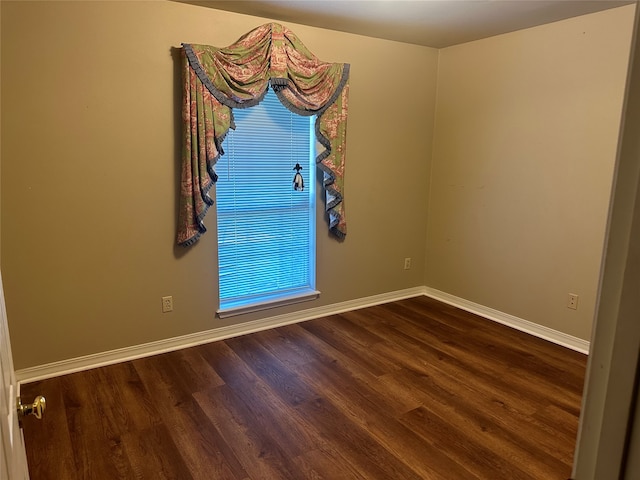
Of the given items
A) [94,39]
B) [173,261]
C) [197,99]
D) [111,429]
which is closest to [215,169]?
[197,99]

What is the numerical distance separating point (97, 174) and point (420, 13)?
2.33 m

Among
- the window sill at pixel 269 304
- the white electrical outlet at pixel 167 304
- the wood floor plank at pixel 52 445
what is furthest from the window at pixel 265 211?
the wood floor plank at pixel 52 445

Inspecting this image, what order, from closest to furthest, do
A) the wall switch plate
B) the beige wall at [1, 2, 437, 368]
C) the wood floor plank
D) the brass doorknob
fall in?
the brass doorknob < the wood floor plank < the beige wall at [1, 2, 437, 368] < the wall switch plate

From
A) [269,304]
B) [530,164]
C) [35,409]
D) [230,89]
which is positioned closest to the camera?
[35,409]

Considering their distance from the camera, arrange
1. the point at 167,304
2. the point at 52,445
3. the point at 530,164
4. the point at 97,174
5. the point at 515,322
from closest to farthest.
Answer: the point at 52,445, the point at 97,174, the point at 167,304, the point at 530,164, the point at 515,322

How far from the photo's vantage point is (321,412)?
243 centimetres

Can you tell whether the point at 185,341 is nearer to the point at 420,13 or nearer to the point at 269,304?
the point at 269,304

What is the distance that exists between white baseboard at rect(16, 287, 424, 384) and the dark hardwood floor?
0.07 m

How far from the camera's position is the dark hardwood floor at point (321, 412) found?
2.03 metres

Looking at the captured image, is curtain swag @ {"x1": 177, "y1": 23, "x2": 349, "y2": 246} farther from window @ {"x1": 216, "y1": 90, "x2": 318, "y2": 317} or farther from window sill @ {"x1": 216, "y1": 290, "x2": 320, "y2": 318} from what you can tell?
window sill @ {"x1": 216, "y1": 290, "x2": 320, "y2": 318}

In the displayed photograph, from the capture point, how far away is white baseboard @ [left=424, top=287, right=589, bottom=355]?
3293mm

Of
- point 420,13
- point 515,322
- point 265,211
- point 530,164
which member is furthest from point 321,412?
point 420,13

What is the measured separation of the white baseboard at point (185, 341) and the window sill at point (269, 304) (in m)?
0.10

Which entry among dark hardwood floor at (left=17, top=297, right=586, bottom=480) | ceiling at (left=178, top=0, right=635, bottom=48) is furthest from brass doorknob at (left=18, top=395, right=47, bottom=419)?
ceiling at (left=178, top=0, right=635, bottom=48)
